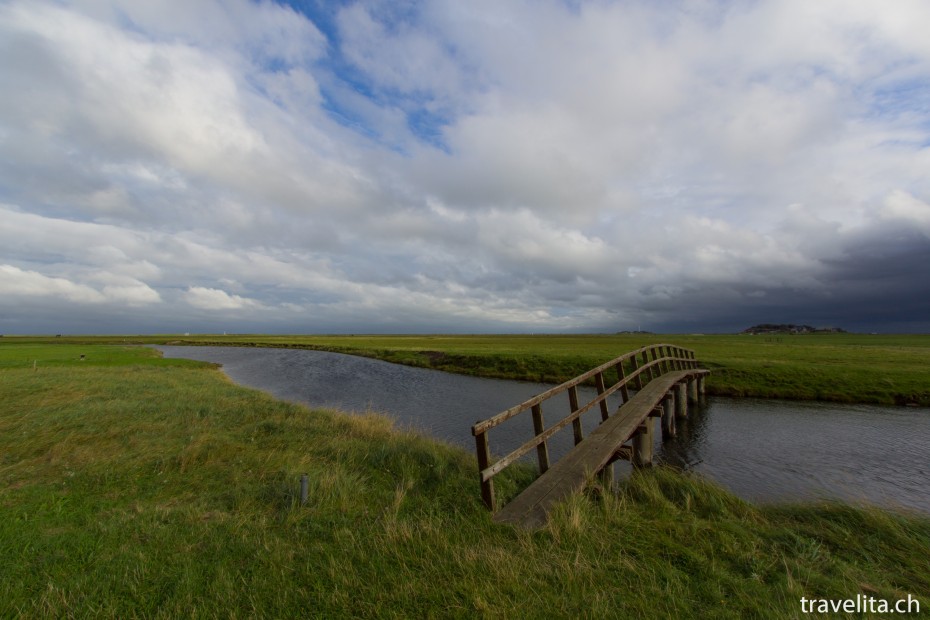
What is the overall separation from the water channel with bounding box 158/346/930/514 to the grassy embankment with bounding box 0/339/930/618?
11.6ft

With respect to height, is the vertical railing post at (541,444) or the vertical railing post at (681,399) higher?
the vertical railing post at (541,444)

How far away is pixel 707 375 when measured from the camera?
29.5 metres

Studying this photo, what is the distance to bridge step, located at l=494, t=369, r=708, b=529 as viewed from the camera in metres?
6.06

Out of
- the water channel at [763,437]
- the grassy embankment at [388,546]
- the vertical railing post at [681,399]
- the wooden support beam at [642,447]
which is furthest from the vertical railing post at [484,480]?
the vertical railing post at [681,399]

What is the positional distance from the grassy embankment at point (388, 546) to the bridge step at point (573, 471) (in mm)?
447

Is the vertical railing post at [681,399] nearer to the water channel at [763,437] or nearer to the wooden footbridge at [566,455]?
the water channel at [763,437]

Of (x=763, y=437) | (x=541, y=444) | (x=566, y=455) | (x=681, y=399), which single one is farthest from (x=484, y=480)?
(x=681, y=399)

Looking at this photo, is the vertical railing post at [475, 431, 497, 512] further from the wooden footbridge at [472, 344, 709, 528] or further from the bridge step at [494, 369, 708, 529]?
the bridge step at [494, 369, 708, 529]

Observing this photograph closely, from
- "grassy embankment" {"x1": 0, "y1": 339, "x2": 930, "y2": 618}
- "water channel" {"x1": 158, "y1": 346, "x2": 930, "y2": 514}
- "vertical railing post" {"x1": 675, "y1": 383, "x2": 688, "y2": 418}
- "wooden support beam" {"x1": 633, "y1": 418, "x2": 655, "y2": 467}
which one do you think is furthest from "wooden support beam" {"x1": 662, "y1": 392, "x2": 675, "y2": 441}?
"grassy embankment" {"x1": 0, "y1": 339, "x2": 930, "y2": 618}

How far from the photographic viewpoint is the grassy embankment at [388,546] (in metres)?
3.91

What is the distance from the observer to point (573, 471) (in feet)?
25.0

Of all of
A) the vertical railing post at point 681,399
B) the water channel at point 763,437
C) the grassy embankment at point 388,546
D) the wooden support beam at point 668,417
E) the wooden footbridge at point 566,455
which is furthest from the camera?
the vertical railing post at point 681,399

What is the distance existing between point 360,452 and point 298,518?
4.02m

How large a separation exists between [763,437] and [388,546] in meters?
17.5
